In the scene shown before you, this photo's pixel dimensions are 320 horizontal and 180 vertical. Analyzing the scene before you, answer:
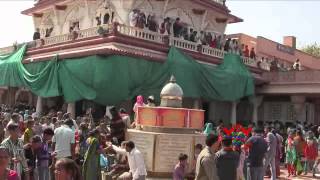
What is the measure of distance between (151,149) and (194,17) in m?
15.3

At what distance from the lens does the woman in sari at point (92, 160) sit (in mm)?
7664

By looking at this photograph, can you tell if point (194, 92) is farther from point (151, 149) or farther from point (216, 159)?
point (216, 159)

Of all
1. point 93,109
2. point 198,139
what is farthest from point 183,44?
point 198,139

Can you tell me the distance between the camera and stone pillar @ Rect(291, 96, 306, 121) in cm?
2219

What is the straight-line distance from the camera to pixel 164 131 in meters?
9.58

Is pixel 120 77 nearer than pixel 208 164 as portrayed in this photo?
No

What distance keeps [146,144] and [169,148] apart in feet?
1.63

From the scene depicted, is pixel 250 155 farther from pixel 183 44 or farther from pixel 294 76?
pixel 294 76

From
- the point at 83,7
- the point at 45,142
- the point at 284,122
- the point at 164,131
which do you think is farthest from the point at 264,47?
the point at 45,142

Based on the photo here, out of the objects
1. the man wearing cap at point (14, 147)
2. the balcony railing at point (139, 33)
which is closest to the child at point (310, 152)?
the balcony railing at point (139, 33)

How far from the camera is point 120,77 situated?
614 inches

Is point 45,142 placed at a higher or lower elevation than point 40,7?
lower

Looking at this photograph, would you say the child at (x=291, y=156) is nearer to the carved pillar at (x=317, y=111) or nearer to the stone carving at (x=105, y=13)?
the stone carving at (x=105, y=13)

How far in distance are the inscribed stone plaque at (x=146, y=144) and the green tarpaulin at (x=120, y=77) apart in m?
5.94
